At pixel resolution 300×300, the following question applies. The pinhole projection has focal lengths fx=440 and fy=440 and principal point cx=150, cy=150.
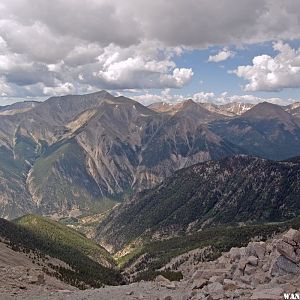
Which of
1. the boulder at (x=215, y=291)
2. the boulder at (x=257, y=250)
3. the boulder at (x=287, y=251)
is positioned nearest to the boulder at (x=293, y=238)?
the boulder at (x=287, y=251)

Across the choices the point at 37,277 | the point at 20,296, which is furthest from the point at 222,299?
the point at 37,277

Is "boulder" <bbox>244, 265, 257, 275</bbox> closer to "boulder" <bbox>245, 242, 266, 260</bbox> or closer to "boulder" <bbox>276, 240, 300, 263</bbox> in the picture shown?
"boulder" <bbox>276, 240, 300, 263</bbox>

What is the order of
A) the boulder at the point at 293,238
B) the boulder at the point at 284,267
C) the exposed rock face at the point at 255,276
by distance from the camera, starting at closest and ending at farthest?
the exposed rock face at the point at 255,276
the boulder at the point at 284,267
the boulder at the point at 293,238

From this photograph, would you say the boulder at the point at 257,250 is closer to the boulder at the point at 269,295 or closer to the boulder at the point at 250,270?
the boulder at the point at 250,270

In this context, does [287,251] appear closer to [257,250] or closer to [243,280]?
[257,250]

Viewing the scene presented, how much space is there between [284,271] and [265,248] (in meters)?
10.1

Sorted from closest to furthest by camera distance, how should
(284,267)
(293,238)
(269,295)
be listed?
1. (269,295)
2. (284,267)
3. (293,238)

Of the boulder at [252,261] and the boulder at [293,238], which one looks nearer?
the boulder at [252,261]

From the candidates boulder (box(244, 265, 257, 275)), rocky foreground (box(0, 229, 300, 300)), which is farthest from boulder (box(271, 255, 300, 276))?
boulder (box(244, 265, 257, 275))

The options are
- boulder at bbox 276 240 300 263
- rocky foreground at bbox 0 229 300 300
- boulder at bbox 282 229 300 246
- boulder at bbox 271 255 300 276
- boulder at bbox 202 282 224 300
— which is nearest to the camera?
boulder at bbox 202 282 224 300

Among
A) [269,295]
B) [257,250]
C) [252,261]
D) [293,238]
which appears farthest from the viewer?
[257,250]

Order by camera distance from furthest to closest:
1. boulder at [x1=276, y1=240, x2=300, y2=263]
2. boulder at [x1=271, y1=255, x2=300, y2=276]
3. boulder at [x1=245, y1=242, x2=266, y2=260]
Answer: boulder at [x1=245, y1=242, x2=266, y2=260] < boulder at [x1=276, y1=240, x2=300, y2=263] < boulder at [x1=271, y1=255, x2=300, y2=276]

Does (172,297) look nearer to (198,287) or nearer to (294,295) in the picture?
(198,287)

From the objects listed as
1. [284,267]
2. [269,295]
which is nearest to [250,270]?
[284,267]
